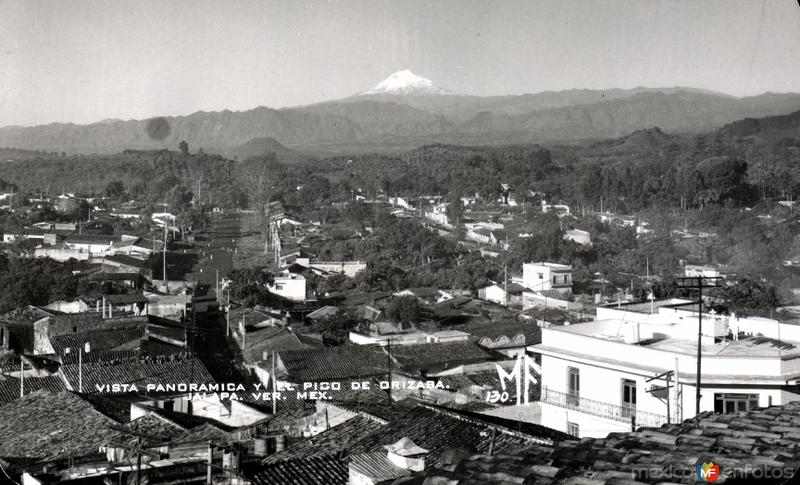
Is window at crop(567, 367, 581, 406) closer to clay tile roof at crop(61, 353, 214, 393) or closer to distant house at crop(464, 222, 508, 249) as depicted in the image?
clay tile roof at crop(61, 353, 214, 393)

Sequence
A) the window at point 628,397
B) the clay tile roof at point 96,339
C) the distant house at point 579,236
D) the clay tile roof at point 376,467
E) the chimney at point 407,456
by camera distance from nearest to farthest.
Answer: the clay tile roof at point 376,467, the chimney at point 407,456, the window at point 628,397, the clay tile roof at point 96,339, the distant house at point 579,236

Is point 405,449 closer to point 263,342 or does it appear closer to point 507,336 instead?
point 263,342

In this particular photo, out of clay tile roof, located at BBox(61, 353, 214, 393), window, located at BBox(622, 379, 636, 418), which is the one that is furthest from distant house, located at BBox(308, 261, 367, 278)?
window, located at BBox(622, 379, 636, 418)

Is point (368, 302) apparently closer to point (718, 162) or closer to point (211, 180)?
point (718, 162)

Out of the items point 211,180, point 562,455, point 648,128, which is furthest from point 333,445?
point 211,180

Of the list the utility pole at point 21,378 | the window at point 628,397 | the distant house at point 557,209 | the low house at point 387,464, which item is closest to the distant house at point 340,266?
the distant house at point 557,209

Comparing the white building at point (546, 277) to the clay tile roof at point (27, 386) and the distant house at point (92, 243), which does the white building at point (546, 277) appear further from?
the distant house at point (92, 243)

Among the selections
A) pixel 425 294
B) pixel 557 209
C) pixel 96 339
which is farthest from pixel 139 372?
pixel 557 209
